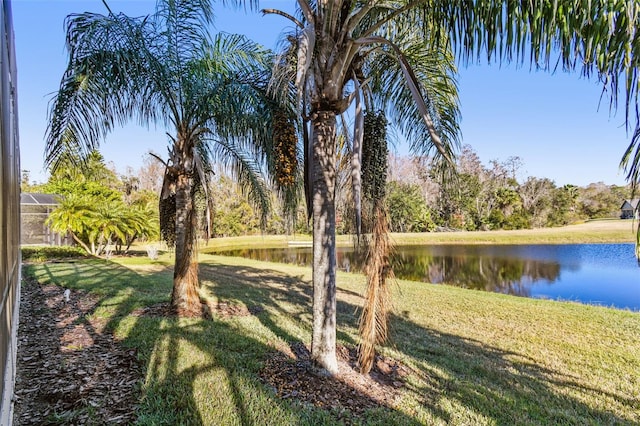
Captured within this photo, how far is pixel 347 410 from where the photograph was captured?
307 cm

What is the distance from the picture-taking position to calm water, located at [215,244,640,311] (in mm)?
12039

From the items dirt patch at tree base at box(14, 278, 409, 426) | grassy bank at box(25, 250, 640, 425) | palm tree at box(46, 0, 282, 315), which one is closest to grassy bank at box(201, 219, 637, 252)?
grassy bank at box(25, 250, 640, 425)

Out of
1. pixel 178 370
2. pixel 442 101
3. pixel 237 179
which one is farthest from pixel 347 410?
pixel 237 179

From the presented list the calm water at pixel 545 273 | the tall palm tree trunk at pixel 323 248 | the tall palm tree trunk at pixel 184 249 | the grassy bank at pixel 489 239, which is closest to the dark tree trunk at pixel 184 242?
the tall palm tree trunk at pixel 184 249

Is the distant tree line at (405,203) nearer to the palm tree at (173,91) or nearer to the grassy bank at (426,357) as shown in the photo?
the palm tree at (173,91)

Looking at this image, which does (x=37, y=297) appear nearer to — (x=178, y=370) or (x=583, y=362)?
(x=178, y=370)

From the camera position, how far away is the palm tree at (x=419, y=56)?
2.04 meters

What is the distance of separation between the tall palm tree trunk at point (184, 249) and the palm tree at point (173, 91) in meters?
0.02

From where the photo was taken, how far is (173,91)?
570 centimetres

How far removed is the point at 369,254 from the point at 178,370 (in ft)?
7.46

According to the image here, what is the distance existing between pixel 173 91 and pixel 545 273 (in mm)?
16498

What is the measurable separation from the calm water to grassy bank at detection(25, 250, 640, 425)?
2979 mm

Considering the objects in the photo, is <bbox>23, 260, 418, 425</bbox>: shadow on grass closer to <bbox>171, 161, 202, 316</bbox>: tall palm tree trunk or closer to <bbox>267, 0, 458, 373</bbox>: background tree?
<bbox>171, 161, 202, 316</bbox>: tall palm tree trunk

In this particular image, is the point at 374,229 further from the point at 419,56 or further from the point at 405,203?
the point at 405,203
